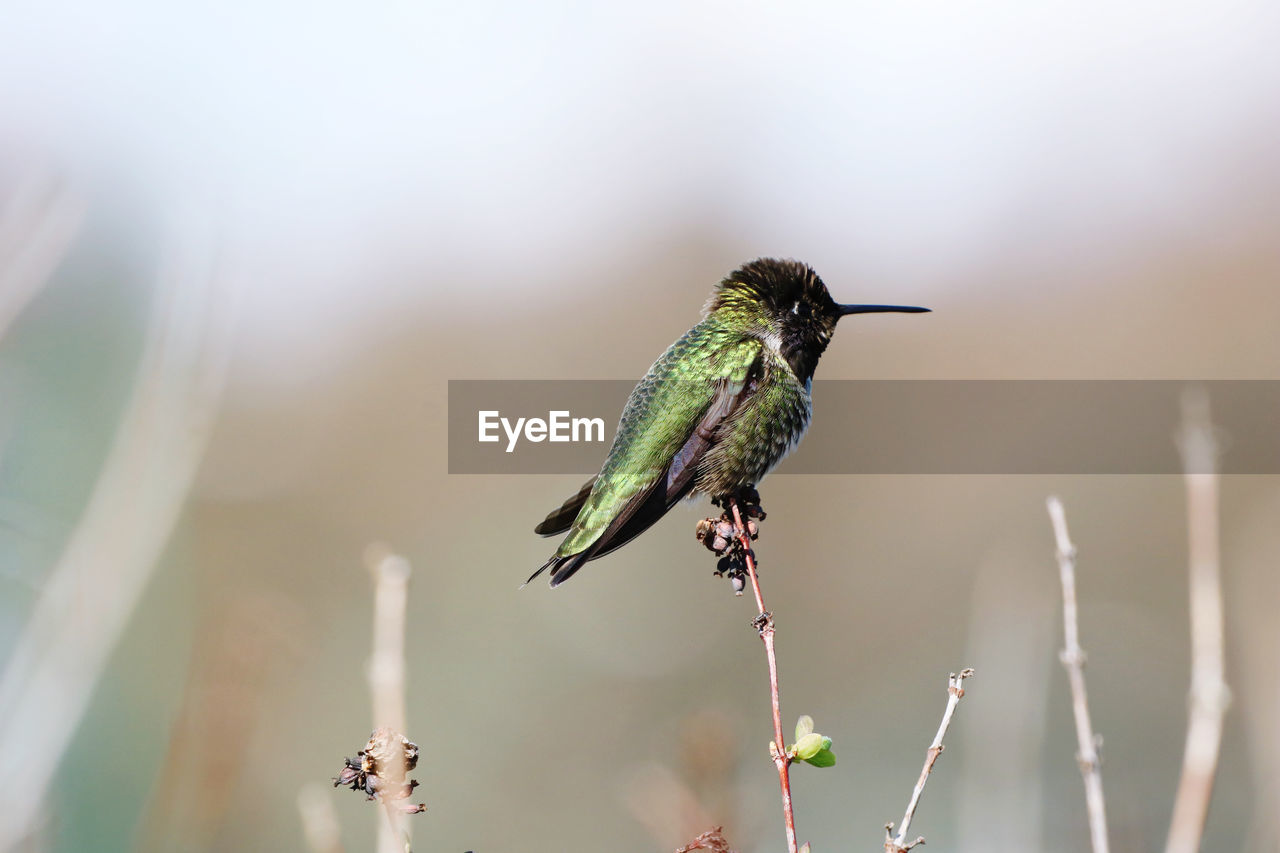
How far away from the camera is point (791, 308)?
3623 millimetres

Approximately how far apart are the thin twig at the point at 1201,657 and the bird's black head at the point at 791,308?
1690 millimetres

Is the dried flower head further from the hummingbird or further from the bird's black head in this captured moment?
the bird's black head

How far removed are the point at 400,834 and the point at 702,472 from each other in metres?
1.81

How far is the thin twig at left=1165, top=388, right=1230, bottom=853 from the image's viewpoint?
1430 mm

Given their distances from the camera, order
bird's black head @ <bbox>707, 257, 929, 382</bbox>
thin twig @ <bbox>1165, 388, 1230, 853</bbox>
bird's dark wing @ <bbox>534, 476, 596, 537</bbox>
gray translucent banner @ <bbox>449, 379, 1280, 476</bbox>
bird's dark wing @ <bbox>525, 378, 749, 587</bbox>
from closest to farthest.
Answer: thin twig @ <bbox>1165, 388, 1230, 853</bbox> < bird's dark wing @ <bbox>525, 378, 749, 587</bbox> < bird's dark wing @ <bbox>534, 476, 596, 537</bbox> < bird's black head @ <bbox>707, 257, 929, 382</bbox> < gray translucent banner @ <bbox>449, 379, 1280, 476</bbox>

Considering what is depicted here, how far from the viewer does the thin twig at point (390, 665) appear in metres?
1.32

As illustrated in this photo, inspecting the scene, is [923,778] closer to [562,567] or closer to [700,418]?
[562,567]

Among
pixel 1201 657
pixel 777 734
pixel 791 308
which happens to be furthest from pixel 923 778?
pixel 791 308

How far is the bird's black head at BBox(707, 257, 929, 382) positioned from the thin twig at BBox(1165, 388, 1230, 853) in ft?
5.55

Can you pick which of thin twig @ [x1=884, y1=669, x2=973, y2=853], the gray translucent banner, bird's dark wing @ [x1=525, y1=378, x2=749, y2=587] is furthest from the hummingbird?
the gray translucent banner

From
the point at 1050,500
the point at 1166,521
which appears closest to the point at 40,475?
the point at 1050,500

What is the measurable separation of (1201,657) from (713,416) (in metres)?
1.59

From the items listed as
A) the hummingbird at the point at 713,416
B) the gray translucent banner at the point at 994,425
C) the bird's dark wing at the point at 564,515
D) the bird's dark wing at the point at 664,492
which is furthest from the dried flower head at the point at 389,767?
the gray translucent banner at the point at 994,425

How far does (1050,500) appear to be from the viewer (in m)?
1.99
